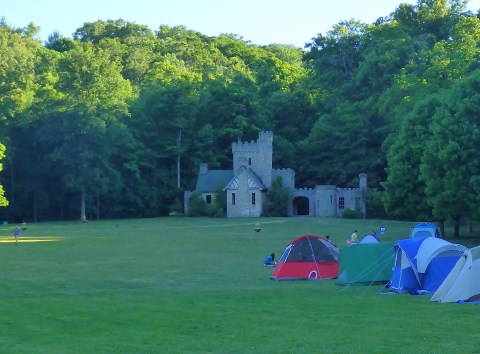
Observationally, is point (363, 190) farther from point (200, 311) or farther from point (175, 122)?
point (200, 311)

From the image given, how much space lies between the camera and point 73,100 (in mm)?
78750

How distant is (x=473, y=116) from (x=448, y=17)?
56.9 meters

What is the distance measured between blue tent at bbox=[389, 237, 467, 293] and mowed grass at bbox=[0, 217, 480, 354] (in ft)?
2.31

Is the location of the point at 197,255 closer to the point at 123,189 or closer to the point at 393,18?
the point at 123,189

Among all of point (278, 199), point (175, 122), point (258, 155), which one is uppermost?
point (175, 122)

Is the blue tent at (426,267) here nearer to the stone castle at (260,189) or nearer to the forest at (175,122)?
the forest at (175,122)

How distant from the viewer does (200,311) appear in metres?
19.5

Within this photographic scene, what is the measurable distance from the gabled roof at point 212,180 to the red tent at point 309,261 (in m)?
51.2

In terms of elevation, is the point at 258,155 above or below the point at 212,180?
above

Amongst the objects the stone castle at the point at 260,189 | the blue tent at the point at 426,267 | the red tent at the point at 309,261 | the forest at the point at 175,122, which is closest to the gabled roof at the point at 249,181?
the stone castle at the point at 260,189

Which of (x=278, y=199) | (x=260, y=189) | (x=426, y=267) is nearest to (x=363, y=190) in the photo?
(x=278, y=199)

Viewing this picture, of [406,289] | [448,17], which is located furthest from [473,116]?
[448,17]

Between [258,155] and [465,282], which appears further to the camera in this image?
[258,155]

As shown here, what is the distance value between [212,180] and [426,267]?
5764cm
